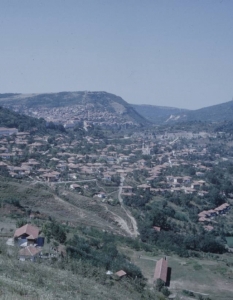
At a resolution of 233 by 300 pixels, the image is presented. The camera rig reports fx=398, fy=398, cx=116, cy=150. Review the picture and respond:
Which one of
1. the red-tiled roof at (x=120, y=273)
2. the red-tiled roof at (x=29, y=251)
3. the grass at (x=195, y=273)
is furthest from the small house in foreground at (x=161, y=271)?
the red-tiled roof at (x=29, y=251)

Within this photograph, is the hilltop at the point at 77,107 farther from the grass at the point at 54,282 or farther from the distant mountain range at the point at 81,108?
the grass at the point at 54,282

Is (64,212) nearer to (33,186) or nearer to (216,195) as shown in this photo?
(33,186)

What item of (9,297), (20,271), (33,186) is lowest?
(33,186)

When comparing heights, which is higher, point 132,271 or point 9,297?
point 9,297

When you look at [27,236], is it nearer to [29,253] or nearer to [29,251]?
[29,251]

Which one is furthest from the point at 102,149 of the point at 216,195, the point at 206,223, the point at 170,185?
the point at 206,223

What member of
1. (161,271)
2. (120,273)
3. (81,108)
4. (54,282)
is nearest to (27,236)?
(120,273)

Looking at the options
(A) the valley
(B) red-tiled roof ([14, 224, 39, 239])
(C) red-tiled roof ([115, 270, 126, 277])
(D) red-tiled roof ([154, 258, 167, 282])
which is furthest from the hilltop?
(C) red-tiled roof ([115, 270, 126, 277])

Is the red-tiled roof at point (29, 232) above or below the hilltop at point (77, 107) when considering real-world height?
below
